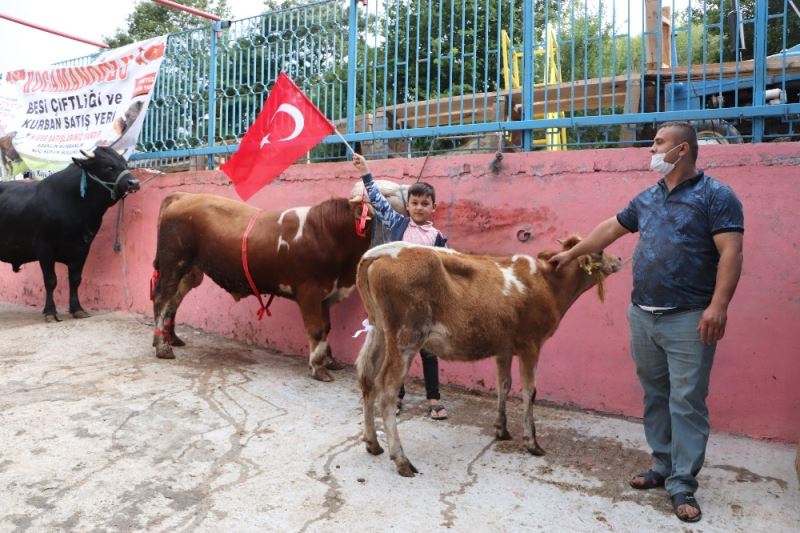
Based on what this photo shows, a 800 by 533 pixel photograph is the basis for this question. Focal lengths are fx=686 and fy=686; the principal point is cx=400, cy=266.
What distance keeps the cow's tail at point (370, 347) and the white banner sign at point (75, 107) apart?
563cm

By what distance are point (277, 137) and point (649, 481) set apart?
366 centimetres

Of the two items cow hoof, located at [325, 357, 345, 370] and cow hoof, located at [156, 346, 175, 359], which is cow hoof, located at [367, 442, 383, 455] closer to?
cow hoof, located at [325, 357, 345, 370]

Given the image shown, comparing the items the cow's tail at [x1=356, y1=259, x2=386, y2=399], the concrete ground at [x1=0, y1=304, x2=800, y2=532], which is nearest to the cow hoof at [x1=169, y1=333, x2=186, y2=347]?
the concrete ground at [x1=0, y1=304, x2=800, y2=532]

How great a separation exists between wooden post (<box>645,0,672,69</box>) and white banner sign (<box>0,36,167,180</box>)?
5709 millimetres

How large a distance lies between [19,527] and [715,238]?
11.0 feet

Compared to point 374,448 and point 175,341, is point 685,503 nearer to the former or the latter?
point 374,448

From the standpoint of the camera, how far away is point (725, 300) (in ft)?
9.89

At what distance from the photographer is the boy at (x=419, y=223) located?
14.4 feet

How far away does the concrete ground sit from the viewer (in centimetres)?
315

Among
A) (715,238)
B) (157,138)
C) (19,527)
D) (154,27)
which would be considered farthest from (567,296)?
(154,27)

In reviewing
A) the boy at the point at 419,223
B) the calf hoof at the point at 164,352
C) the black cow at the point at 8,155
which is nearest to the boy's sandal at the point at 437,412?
the boy at the point at 419,223

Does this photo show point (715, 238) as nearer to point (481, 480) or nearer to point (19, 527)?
point (481, 480)

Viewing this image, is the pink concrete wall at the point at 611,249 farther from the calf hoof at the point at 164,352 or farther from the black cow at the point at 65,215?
the black cow at the point at 65,215


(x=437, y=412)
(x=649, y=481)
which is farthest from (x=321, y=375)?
(x=649, y=481)
